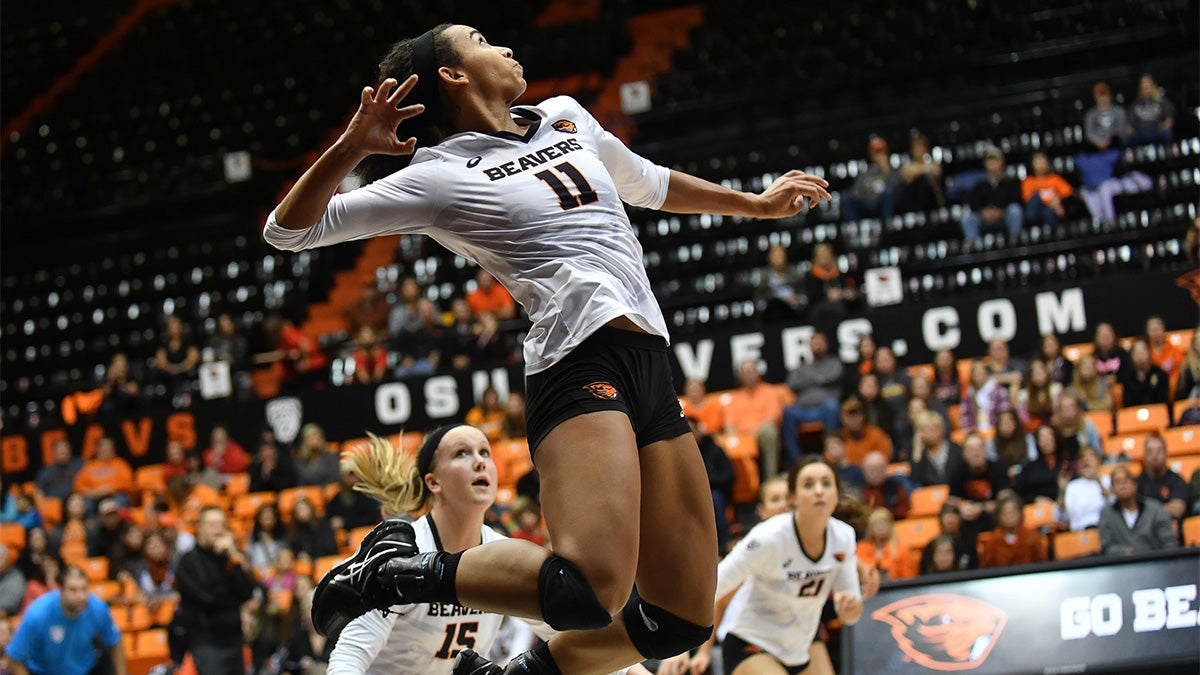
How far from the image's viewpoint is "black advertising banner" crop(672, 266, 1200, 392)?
1305 cm

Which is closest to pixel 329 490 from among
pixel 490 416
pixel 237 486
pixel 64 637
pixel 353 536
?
pixel 353 536

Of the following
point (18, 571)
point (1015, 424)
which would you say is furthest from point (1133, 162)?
point (18, 571)

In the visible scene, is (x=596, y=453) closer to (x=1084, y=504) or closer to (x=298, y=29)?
(x=1084, y=504)

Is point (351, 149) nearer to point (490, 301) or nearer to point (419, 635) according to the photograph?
point (419, 635)

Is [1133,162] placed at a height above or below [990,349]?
above

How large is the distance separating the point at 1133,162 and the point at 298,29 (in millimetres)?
12577

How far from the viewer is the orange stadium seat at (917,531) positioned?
1080 centimetres

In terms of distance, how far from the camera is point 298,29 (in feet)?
72.9

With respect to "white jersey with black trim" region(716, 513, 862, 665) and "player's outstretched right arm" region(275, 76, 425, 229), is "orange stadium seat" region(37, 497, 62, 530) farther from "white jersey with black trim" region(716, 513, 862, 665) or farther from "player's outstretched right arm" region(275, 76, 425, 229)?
"player's outstretched right arm" region(275, 76, 425, 229)

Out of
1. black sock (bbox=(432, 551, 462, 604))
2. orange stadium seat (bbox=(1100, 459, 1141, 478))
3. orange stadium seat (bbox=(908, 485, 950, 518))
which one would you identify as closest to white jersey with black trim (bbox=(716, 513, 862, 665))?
black sock (bbox=(432, 551, 462, 604))

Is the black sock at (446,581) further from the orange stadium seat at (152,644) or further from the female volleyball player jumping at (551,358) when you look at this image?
the orange stadium seat at (152,644)

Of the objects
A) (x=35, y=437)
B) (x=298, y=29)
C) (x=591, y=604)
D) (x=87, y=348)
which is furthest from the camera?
(x=298, y=29)

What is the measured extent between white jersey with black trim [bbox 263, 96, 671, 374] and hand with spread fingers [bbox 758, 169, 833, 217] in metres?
0.63

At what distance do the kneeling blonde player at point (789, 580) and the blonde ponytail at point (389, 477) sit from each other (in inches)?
61.6
